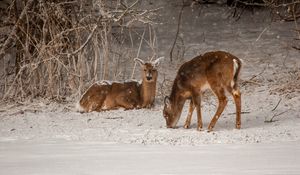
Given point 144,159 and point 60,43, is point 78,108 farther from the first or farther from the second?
point 144,159

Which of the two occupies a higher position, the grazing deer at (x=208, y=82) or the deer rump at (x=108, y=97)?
the grazing deer at (x=208, y=82)

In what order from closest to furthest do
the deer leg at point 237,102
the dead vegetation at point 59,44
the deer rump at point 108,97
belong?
the deer leg at point 237,102 → the deer rump at point 108,97 → the dead vegetation at point 59,44

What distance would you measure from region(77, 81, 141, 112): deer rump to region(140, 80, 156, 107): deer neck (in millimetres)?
129

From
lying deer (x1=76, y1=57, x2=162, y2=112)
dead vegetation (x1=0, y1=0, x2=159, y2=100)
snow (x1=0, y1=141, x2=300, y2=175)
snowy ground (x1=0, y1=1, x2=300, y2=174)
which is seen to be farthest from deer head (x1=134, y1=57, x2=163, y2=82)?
snow (x1=0, y1=141, x2=300, y2=175)

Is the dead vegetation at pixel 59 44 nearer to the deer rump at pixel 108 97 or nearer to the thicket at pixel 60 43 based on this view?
the thicket at pixel 60 43

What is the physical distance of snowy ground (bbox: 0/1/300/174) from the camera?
7375 millimetres

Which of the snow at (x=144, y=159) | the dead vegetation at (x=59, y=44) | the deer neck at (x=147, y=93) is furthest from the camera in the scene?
the dead vegetation at (x=59, y=44)

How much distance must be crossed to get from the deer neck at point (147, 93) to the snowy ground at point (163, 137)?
24 cm

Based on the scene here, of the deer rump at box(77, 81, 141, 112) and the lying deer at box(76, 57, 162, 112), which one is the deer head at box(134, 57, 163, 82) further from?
the deer rump at box(77, 81, 141, 112)

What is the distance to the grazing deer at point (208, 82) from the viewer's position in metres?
10.4

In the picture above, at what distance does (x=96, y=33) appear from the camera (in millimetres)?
13984

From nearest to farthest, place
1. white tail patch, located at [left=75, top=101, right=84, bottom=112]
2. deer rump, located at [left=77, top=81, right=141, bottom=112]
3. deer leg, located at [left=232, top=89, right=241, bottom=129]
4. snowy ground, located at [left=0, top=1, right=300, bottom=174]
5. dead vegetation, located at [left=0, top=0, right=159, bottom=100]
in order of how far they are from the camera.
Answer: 1. snowy ground, located at [left=0, top=1, right=300, bottom=174]
2. deer leg, located at [left=232, top=89, right=241, bottom=129]
3. white tail patch, located at [left=75, top=101, right=84, bottom=112]
4. deer rump, located at [left=77, top=81, right=141, bottom=112]
5. dead vegetation, located at [left=0, top=0, right=159, bottom=100]

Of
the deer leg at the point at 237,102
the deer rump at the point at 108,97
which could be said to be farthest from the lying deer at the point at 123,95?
the deer leg at the point at 237,102

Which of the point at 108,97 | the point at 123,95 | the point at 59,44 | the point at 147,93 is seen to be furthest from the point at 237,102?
the point at 59,44
